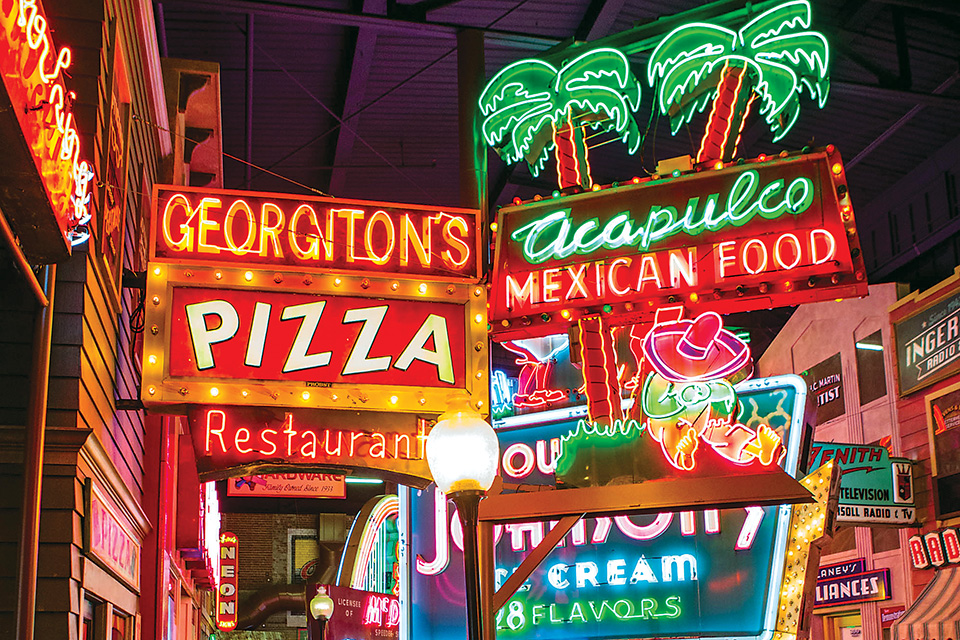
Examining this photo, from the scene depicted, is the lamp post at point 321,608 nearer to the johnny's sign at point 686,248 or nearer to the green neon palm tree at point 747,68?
the johnny's sign at point 686,248

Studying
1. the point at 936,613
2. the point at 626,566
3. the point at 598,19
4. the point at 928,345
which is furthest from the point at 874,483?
the point at 598,19

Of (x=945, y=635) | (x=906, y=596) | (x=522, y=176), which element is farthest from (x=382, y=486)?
(x=945, y=635)

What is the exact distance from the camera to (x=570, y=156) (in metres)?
13.3

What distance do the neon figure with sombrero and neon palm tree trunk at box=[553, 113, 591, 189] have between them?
2130 mm

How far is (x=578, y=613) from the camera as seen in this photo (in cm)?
1433

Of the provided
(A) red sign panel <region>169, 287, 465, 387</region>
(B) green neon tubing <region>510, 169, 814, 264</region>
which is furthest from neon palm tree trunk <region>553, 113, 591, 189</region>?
(A) red sign panel <region>169, 287, 465, 387</region>

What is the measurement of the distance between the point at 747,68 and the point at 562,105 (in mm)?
2329

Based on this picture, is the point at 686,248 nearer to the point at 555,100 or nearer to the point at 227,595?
the point at 555,100

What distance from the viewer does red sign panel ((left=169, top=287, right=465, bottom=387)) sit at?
9.80 meters

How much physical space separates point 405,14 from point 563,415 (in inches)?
250

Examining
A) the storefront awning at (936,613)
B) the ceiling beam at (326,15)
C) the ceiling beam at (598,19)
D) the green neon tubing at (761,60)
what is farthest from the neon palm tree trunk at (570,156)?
the storefront awning at (936,613)

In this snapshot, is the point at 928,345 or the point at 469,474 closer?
the point at 469,474

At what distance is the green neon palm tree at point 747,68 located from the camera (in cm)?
1277

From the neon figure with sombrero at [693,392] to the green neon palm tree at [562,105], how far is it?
7.99 ft
